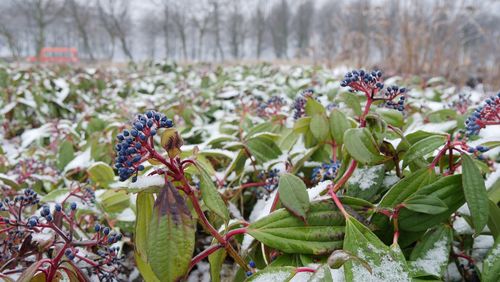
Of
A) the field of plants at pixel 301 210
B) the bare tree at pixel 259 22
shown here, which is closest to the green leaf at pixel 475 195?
the field of plants at pixel 301 210

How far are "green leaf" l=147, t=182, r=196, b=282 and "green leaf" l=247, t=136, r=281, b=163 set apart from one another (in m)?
0.58

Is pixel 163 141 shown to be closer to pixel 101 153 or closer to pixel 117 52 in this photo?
pixel 101 153

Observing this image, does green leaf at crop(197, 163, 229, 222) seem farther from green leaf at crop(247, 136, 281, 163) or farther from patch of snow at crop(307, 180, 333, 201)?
green leaf at crop(247, 136, 281, 163)

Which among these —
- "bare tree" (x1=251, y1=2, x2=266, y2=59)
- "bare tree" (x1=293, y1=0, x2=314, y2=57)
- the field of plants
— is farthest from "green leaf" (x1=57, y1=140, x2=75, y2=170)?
"bare tree" (x1=293, y1=0, x2=314, y2=57)

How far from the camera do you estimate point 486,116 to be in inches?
32.7

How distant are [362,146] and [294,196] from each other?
18cm

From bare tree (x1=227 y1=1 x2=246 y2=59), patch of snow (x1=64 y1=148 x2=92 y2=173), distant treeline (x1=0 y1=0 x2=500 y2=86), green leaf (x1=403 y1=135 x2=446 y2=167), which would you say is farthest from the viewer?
bare tree (x1=227 y1=1 x2=246 y2=59)

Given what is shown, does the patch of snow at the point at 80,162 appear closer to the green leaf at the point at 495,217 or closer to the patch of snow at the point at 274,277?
the patch of snow at the point at 274,277

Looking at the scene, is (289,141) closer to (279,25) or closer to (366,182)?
(366,182)

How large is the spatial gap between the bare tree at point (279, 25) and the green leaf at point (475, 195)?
4595 centimetres

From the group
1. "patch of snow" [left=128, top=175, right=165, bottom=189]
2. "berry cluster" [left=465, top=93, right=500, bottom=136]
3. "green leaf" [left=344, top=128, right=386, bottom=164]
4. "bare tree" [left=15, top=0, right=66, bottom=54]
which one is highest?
"bare tree" [left=15, top=0, right=66, bottom=54]

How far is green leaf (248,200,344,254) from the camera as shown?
0.68 meters

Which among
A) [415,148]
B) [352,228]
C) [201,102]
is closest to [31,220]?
[352,228]

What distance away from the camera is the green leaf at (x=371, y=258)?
1.94 ft
